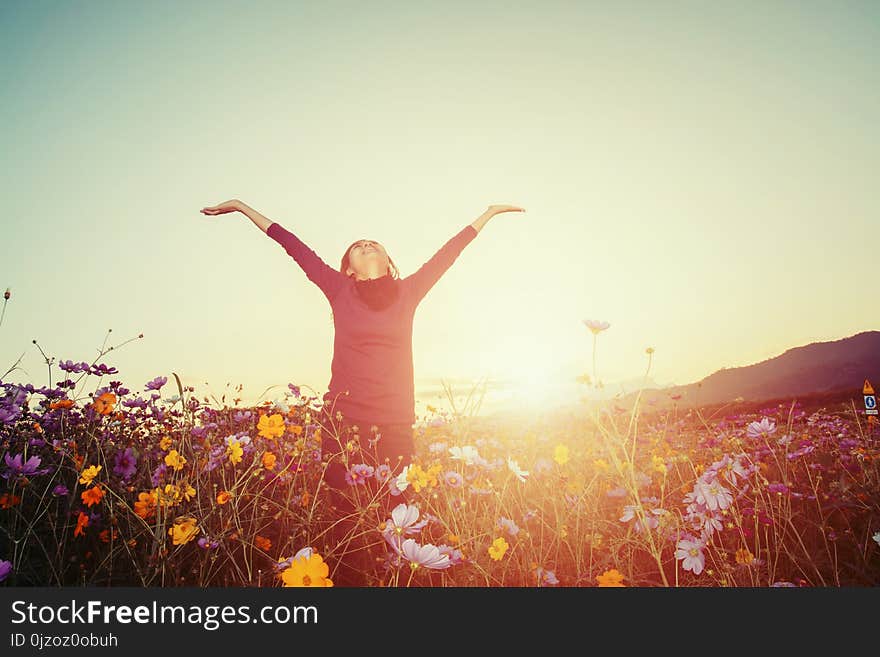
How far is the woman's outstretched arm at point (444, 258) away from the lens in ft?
10.9

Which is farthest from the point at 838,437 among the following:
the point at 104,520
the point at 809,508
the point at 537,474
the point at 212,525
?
the point at 104,520

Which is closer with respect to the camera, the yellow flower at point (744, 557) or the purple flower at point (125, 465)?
the yellow flower at point (744, 557)

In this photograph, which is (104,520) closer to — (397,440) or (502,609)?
(397,440)

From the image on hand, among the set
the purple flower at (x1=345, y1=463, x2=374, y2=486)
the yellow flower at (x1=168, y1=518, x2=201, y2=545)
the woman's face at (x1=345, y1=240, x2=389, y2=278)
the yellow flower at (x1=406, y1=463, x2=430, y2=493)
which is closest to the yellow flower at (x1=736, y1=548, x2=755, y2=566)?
the yellow flower at (x1=406, y1=463, x2=430, y2=493)

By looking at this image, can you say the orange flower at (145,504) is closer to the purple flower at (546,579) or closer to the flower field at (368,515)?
the flower field at (368,515)

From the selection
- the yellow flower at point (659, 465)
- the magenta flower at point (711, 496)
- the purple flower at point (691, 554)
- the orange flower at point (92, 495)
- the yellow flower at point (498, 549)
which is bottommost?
the purple flower at point (691, 554)

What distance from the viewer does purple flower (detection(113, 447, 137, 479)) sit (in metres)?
2.37

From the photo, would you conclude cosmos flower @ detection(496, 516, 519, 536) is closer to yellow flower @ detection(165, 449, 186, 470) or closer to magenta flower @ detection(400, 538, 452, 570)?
magenta flower @ detection(400, 538, 452, 570)

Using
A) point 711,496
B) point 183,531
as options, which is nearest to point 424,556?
point 183,531

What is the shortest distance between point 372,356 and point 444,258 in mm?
909

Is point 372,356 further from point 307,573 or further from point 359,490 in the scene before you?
point 307,573

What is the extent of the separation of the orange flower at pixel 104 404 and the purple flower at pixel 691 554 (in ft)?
8.71

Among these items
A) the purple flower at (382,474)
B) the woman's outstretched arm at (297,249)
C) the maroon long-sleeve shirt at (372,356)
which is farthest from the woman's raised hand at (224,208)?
the purple flower at (382,474)

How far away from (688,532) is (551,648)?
3.69ft
